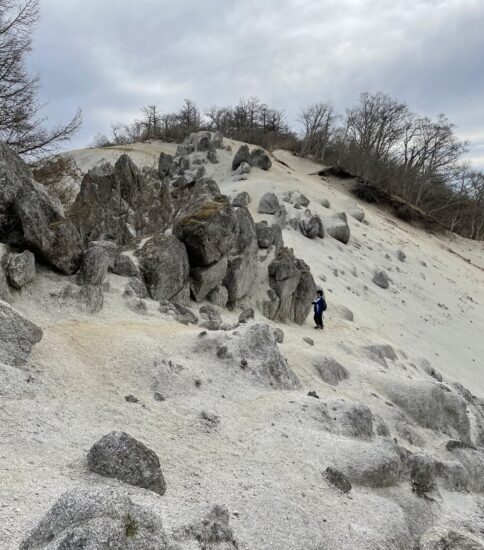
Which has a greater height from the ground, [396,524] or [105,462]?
[105,462]

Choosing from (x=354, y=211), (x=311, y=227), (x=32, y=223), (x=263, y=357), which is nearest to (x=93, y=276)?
(x=32, y=223)

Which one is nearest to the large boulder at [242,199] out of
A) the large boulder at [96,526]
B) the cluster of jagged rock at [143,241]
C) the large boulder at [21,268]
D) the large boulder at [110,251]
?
the cluster of jagged rock at [143,241]

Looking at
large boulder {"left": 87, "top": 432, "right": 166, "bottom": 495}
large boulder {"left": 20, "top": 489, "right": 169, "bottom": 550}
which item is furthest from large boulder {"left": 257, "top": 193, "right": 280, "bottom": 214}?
large boulder {"left": 20, "top": 489, "right": 169, "bottom": 550}

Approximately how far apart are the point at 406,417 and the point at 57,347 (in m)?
6.30

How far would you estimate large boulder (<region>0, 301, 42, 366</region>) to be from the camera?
583 cm

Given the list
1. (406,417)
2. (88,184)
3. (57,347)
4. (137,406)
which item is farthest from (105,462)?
(88,184)

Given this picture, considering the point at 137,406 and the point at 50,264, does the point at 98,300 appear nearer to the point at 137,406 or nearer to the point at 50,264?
the point at 50,264

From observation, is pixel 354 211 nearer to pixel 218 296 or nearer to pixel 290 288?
pixel 290 288

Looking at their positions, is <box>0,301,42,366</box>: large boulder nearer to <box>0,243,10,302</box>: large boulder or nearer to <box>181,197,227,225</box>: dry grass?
<box>0,243,10,302</box>: large boulder

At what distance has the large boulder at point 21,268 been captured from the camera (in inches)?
293

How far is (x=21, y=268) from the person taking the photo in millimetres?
7527

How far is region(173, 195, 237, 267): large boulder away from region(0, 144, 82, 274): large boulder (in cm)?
292

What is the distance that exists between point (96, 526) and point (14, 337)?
11.8ft

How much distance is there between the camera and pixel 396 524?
5.36 meters
